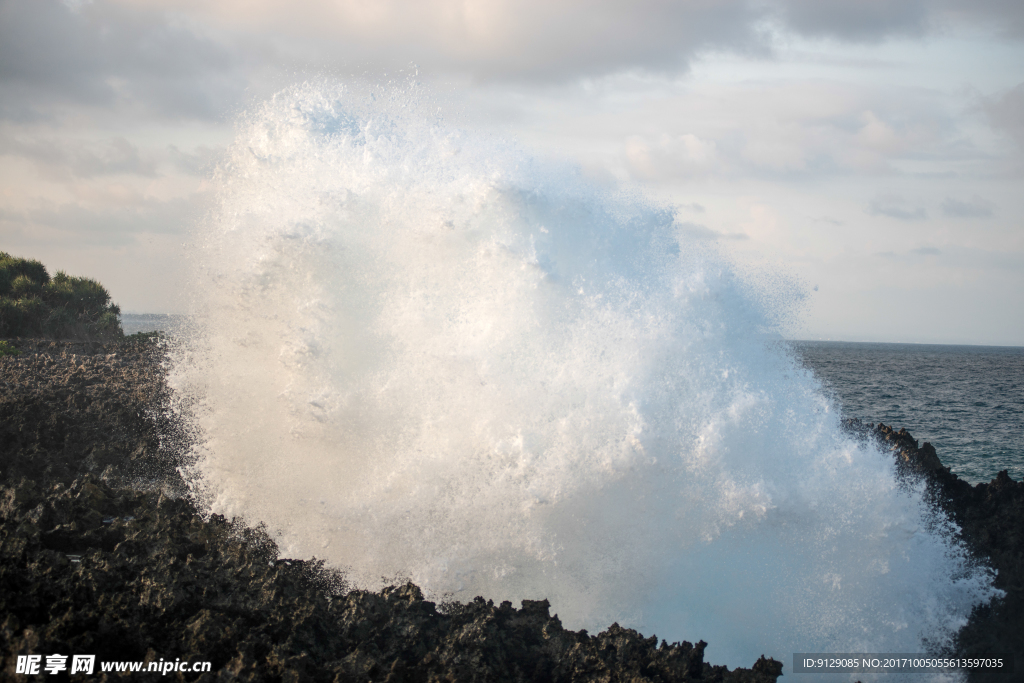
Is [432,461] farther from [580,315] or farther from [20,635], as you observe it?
[20,635]

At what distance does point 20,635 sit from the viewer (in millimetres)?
5254

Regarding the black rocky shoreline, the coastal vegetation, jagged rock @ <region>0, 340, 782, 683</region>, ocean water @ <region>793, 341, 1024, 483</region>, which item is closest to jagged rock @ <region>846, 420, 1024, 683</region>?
the black rocky shoreline

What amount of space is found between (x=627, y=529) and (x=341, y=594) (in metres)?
3.56

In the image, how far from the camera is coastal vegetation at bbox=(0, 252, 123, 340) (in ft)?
77.0

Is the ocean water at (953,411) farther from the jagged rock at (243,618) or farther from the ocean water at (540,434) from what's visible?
the jagged rock at (243,618)

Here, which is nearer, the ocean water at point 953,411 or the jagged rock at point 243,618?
the jagged rock at point 243,618

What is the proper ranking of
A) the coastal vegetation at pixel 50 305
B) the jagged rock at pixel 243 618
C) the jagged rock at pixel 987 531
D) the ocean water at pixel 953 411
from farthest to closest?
the coastal vegetation at pixel 50 305
the ocean water at pixel 953 411
the jagged rock at pixel 987 531
the jagged rock at pixel 243 618

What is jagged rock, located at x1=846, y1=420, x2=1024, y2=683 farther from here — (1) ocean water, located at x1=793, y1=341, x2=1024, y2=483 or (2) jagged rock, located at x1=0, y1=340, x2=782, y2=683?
(2) jagged rock, located at x1=0, y1=340, x2=782, y2=683

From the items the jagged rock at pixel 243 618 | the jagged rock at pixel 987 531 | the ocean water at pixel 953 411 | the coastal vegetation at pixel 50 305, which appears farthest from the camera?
the coastal vegetation at pixel 50 305

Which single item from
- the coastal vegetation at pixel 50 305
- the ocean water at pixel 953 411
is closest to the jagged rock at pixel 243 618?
the ocean water at pixel 953 411

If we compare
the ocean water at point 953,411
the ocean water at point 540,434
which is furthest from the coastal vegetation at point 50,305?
the ocean water at point 953,411

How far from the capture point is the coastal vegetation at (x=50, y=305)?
77.0 ft

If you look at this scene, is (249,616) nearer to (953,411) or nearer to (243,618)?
(243,618)

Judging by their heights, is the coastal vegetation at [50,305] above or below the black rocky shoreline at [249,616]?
above
